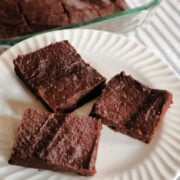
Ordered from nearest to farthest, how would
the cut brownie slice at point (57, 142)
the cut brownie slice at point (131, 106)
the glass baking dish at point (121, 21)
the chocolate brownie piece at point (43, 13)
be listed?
1. the cut brownie slice at point (57, 142)
2. the cut brownie slice at point (131, 106)
3. the glass baking dish at point (121, 21)
4. the chocolate brownie piece at point (43, 13)

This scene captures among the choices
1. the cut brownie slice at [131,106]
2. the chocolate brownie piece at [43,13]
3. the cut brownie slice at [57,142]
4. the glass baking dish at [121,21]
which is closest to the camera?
the cut brownie slice at [57,142]

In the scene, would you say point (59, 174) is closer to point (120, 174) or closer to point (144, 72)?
point (120, 174)

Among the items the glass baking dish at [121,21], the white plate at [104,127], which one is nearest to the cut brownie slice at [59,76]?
the white plate at [104,127]

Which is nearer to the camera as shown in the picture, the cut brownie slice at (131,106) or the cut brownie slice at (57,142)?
the cut brownie slice at (57,142)

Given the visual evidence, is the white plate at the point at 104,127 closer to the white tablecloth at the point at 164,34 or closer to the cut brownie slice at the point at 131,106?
the cut brownie slice at the point at 131,106

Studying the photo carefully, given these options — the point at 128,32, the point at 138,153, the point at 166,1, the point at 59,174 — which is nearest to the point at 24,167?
the point at 59,174

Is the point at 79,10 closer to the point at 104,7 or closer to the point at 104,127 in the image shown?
the point at 104,7

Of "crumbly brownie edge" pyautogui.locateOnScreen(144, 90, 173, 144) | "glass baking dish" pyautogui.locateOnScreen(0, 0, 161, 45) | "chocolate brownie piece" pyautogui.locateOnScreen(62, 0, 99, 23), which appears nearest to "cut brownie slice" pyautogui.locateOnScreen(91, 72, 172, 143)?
"crumbly brownie edge" pyautogui.locateOnScreen(144, 90, 173, 144)

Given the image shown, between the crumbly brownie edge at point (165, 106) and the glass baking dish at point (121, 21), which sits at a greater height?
the glass baking dish at point (121, 21)

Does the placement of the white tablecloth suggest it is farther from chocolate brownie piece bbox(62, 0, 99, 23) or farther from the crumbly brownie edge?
the crumbly brownie edge
